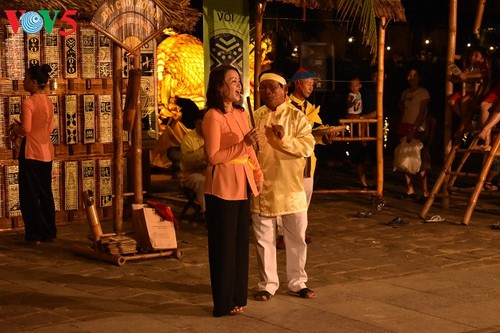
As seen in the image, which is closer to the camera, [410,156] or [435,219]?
[435,219]

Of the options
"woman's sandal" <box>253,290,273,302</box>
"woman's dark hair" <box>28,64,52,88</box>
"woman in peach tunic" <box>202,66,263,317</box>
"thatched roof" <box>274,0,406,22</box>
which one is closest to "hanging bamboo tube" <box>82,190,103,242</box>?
"woman's dark hair" <box>28,64,52,88</box>

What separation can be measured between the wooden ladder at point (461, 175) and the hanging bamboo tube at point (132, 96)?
14.4 feet

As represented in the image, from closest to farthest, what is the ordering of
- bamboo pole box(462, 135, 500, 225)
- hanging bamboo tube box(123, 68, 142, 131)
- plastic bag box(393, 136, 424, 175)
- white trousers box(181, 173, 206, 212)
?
hanging bamboo tube box(123, 68, 142, 131) < white trousers box(181, 173, 206, 212) < bamboo pole box(462, 135, 500, 225) < plastic bag box(393, 136, 424, 175)

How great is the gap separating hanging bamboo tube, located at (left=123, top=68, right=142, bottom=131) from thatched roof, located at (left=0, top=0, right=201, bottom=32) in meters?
0.87

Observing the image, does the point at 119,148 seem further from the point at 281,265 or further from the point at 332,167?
the point at 332,167

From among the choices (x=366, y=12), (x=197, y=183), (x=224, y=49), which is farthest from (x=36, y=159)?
(x=366, y=12)

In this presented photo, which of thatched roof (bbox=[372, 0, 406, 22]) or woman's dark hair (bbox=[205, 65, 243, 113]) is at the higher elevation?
thatched roof (bbox=[372, 0, 406, 22])

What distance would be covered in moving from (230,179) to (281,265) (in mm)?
2370

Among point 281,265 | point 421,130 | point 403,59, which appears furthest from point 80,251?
point 403,59

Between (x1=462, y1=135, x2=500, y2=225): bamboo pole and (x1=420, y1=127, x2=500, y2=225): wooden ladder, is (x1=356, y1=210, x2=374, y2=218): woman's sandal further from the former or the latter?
(x1=462, y1=135, x2=500, y2=225): bamboo pole

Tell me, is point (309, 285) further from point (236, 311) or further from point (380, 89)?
point (380, 89)

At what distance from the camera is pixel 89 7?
10.9 meters

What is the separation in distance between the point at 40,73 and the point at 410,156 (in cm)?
549

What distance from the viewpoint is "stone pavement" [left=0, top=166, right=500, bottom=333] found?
7.14 metres
